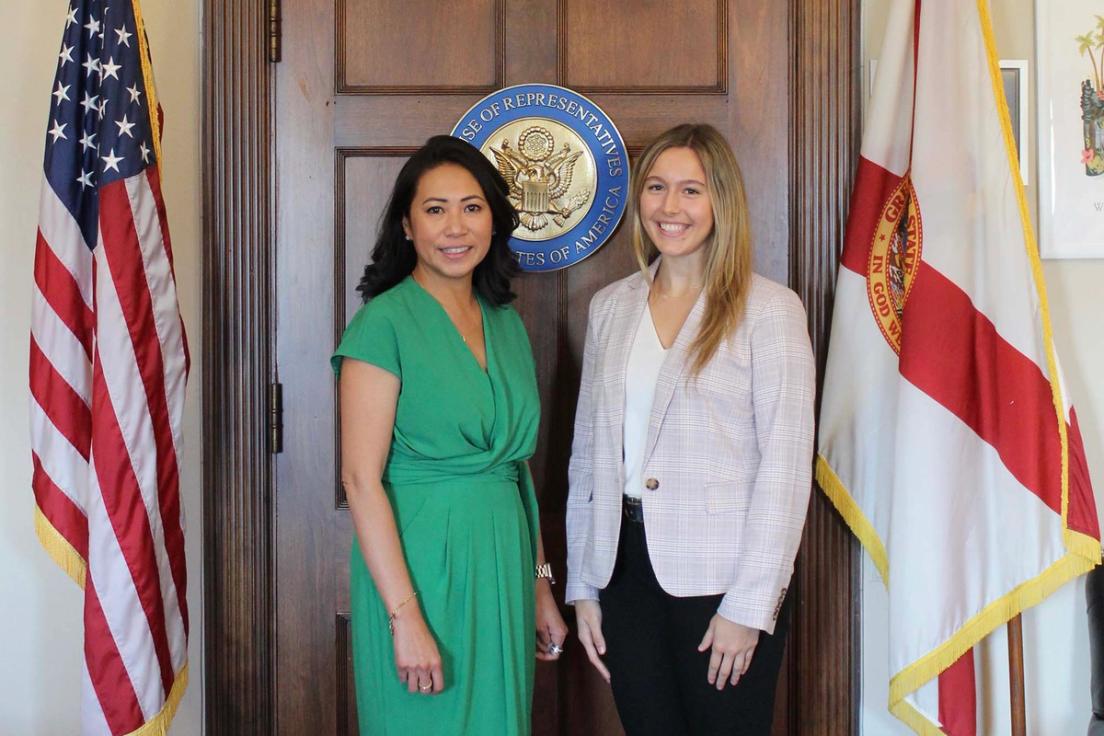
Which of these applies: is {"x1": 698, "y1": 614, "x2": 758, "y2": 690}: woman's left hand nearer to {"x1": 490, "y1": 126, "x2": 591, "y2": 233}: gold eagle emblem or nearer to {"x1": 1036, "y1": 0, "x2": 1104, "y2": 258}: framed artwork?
Answer: {"x1": 490, "y1": 126, "x2": 591, "y2": 233}: gold eagle emblem

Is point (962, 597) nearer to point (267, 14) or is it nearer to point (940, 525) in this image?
point (940, 525)

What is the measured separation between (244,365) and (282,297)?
16cm

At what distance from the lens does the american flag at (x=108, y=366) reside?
1.68m

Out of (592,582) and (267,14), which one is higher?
(267,14)

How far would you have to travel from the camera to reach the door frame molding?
6.72ft

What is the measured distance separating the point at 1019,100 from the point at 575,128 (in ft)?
2.92

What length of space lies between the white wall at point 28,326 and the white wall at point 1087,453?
1431 mm

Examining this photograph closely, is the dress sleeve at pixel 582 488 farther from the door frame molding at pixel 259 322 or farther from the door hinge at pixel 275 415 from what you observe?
the door hinge at pixel 275 415

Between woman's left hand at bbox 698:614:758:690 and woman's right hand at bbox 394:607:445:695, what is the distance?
16.7 inches

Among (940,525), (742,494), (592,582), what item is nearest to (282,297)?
(592,582)

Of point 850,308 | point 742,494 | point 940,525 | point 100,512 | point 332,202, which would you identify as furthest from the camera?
point 332,202

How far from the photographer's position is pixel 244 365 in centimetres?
207

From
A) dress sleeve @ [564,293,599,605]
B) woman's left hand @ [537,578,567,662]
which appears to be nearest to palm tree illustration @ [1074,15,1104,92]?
dress sleeve @ [564,293,599,605]

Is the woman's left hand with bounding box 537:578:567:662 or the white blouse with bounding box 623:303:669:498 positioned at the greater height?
the white blouse with bounding box 623:303:669:498
